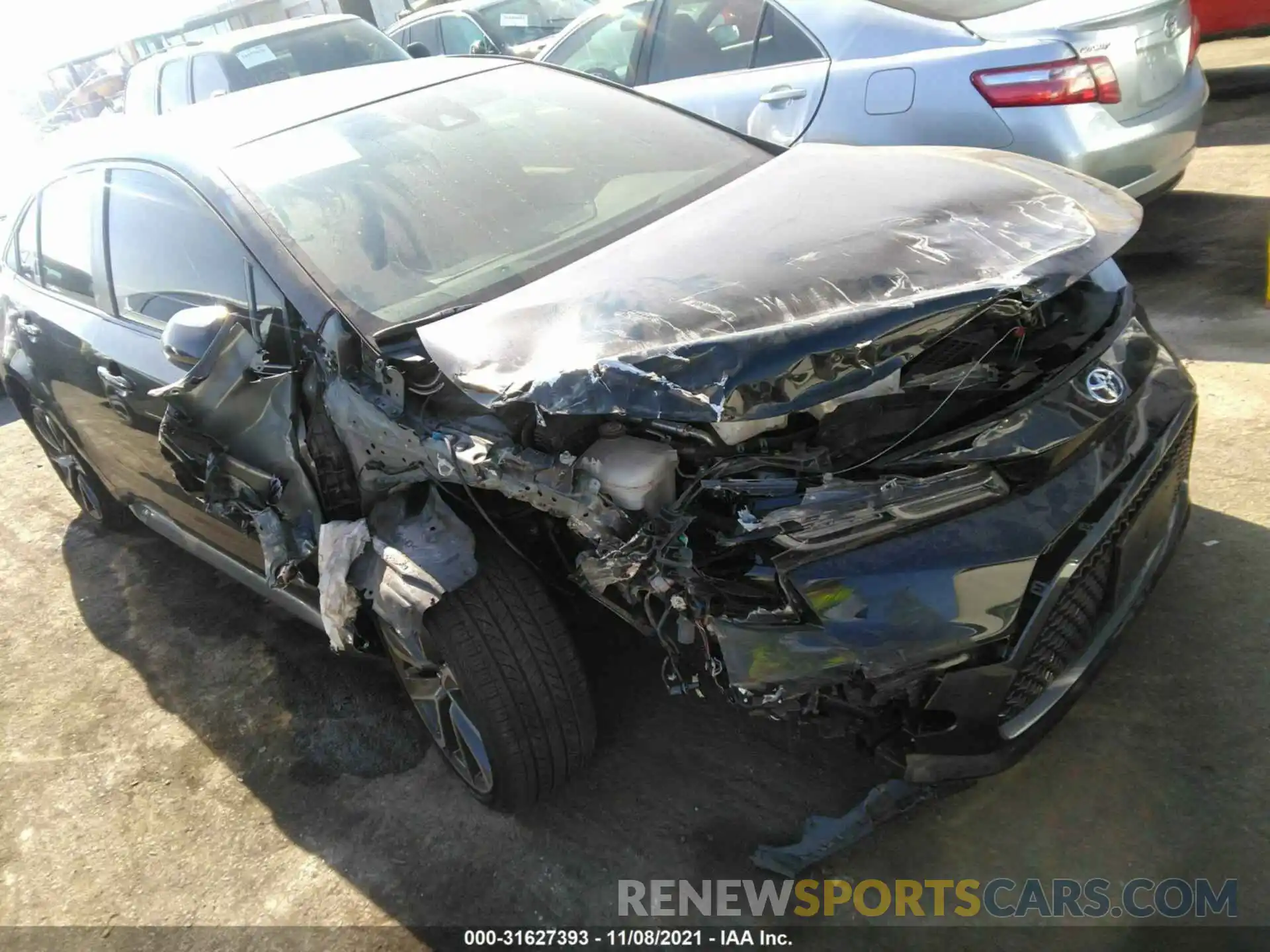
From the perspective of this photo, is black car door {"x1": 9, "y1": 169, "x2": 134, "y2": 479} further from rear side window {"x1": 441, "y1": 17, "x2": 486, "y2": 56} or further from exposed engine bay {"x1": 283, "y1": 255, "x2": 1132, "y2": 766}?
rear side window {"x1": 441, "y1": 17, "x2": 486, "y2": 56}

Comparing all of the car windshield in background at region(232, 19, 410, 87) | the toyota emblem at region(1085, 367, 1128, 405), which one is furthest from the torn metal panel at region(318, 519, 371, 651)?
the car windshield in background at region(232, 19, 410, 87)

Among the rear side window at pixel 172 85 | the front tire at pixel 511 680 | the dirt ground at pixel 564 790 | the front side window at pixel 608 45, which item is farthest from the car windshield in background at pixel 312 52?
the front tire at pixel 511 680

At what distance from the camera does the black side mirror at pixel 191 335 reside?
2.29 meters

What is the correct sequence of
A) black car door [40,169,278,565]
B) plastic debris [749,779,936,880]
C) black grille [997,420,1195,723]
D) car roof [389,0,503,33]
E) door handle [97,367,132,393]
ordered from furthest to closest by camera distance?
1. car roof [389,0,503,33]
2. door handle [97,367,132,393]
3. black car door [40,169,278,565]
4. plastic debris [749,779,936,880]
5. black grille [997,420,1195,723]

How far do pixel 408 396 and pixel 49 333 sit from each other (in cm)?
208

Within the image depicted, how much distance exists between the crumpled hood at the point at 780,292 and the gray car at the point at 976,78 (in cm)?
131

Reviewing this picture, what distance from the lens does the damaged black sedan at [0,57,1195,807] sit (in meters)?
1.81

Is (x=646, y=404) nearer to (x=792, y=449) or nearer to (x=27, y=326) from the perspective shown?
(x=792, y=449)

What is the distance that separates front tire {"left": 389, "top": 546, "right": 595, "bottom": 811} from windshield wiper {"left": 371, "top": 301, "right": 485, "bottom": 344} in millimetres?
560

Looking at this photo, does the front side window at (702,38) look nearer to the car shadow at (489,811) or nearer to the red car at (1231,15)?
the car shadow at (489,811)

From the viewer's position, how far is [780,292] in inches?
78.2

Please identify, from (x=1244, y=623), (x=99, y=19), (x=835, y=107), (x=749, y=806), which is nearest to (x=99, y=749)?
(x=749, y=806)

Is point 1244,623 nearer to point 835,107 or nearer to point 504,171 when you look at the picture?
point 504,171

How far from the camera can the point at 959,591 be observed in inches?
69.0
